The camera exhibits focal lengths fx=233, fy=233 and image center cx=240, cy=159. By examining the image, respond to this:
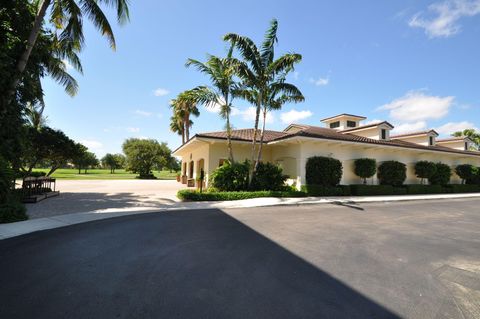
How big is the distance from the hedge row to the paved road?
17.7 ft

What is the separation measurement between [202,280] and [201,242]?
201 centimetres

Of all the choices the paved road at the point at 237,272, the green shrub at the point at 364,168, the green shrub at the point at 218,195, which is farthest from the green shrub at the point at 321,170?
the paved road at the point at 237,272

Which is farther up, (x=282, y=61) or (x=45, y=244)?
(x=282, y=61)

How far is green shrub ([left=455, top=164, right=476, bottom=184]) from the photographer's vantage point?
23.9 metres

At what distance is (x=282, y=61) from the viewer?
13.9 meters

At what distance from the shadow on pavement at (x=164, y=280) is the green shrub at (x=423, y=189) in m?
19.3

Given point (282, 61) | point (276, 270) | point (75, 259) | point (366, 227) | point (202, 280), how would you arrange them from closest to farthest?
point (202, 280) → point (276, 270) → point (75, 259) → point (366, 227) → point (282, 61)

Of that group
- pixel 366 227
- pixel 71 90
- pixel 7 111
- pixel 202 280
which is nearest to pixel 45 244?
pixel 202 280

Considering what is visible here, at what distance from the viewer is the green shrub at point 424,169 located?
816 inches

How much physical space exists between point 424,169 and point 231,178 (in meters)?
18.0

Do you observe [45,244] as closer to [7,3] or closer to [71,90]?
[7,3]

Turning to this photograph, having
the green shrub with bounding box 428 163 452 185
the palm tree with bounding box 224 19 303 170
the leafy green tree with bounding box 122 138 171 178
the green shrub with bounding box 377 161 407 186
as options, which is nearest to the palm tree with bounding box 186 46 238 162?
the palm tree with bounding box 224 19 303 170

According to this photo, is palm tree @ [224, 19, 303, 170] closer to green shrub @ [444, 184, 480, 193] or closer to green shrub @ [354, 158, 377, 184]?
green shrub @ [354, 158, 377, 184]

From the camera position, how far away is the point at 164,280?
3670mm
